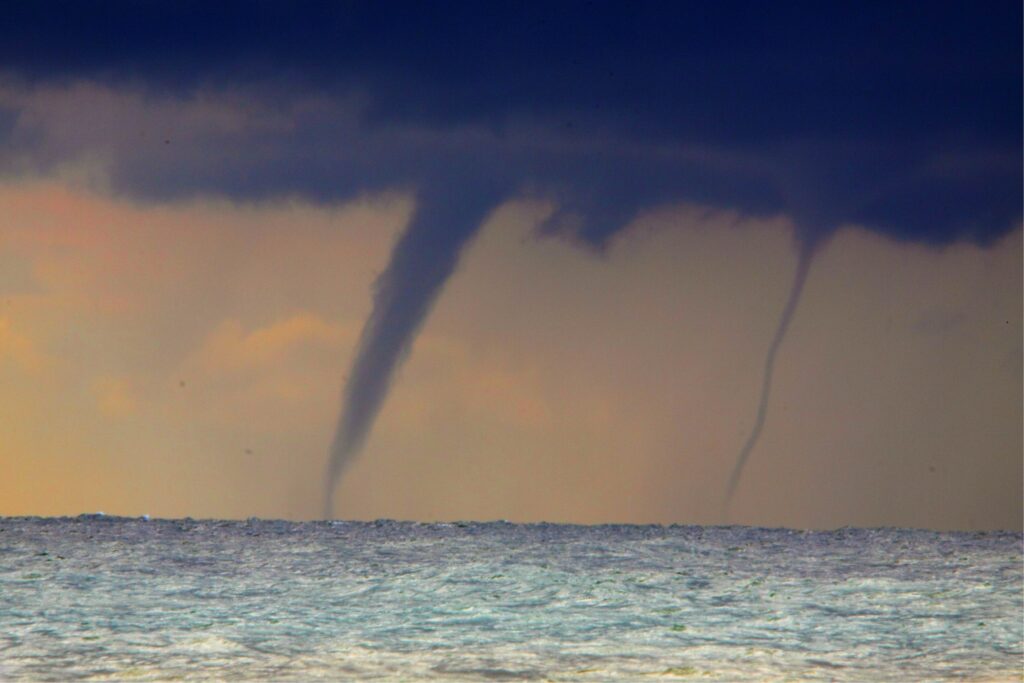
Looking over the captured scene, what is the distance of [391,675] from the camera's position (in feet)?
23.1

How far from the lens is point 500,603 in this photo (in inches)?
381

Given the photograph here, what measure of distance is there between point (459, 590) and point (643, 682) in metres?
3.57

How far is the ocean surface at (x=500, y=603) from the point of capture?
7438 millimetres

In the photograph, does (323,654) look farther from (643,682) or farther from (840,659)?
(840,659)

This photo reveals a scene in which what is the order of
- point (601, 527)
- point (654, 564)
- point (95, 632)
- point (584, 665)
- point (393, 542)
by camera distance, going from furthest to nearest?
point (601, 527) → point (393, 542) → point (654, 564) → point (95, 632) → point (584, 665)

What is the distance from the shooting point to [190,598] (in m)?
9.83

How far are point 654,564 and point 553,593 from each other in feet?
6.56

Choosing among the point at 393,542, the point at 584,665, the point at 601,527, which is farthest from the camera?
the point at 601,527

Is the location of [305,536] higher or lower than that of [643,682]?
higher

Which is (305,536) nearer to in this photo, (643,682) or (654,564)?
(654,564)

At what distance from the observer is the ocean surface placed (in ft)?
24.4

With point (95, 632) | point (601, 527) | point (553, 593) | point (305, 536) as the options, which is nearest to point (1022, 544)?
point (601, 527)

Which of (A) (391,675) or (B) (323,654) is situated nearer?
(A) (391,675)

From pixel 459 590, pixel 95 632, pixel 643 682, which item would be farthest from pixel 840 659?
pixel 95 632
